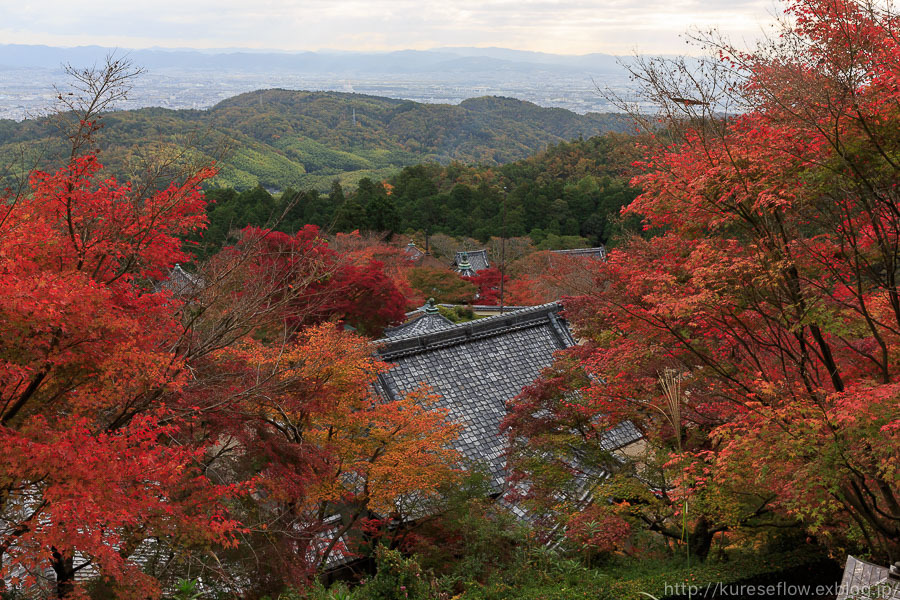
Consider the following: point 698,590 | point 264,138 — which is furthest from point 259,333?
point 264,138

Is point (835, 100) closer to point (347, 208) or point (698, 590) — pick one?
point (698, 590)

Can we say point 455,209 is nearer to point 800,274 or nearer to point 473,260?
point 473,260

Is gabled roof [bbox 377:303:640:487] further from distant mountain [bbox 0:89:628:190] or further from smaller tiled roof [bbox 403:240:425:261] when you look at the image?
distant mountain [bbox 0:89:628:190]

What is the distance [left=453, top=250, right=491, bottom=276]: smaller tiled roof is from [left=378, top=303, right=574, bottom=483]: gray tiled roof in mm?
17137

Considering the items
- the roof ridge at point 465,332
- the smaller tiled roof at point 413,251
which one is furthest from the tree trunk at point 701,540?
the smaller tiled roof at point 413,251

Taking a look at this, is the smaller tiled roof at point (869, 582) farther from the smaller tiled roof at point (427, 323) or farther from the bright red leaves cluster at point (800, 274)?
the smaller tiled roof at point (427, 323)

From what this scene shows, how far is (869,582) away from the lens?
5.48 meters

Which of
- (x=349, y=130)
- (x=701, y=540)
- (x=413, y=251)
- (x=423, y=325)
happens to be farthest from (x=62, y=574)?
(x=349, y=130)

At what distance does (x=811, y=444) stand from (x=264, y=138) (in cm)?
8179

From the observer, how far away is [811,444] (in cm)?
534

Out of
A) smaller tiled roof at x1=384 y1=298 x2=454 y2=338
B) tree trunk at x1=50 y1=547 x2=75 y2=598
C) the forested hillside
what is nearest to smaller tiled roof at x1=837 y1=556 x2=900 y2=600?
tree trunk at x1=50 y1=547 x2=75 y2=598

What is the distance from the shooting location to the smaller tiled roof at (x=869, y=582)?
514cm

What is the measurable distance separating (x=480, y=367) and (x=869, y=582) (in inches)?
357

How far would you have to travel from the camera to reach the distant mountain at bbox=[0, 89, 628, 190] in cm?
6625
